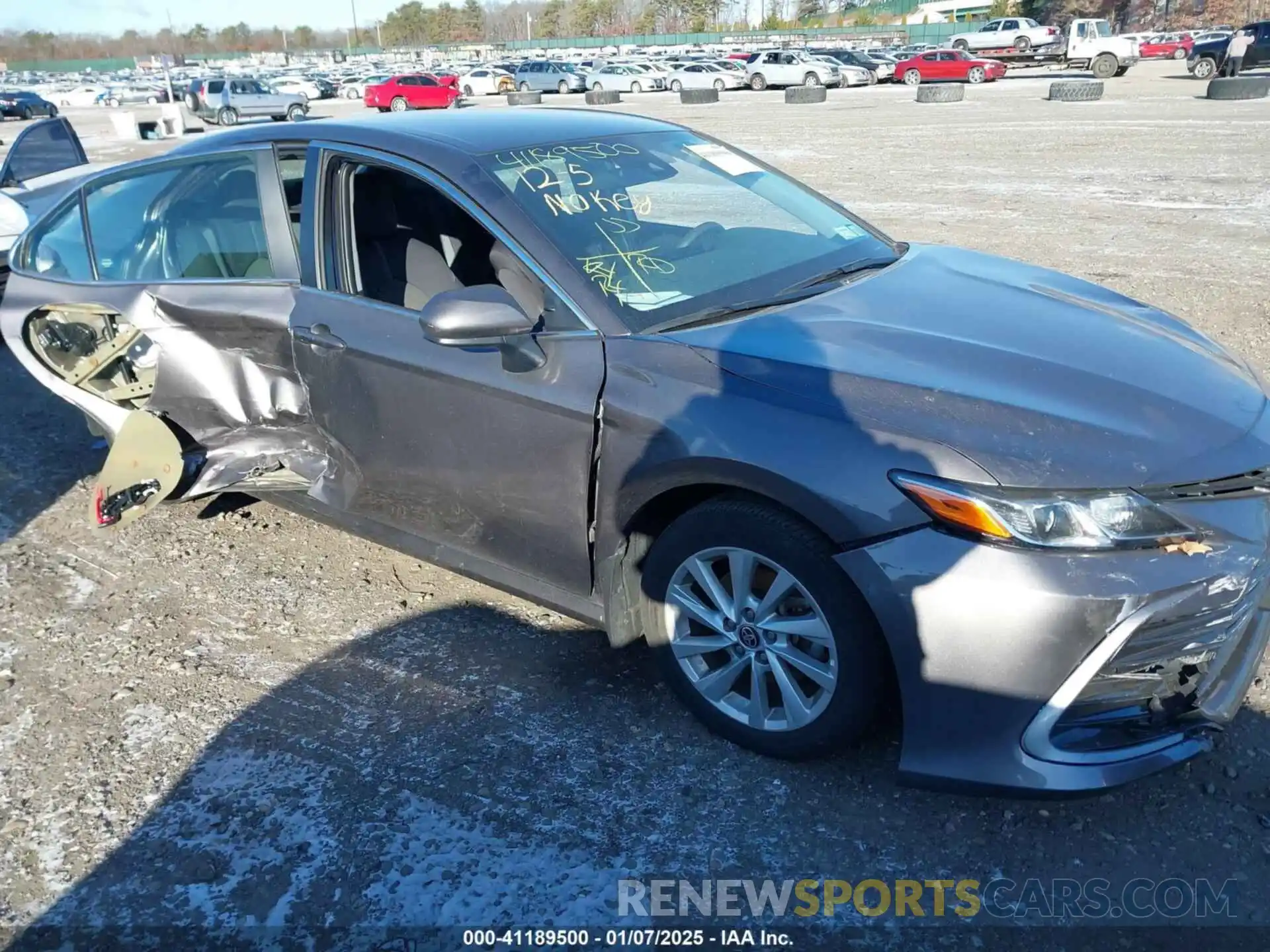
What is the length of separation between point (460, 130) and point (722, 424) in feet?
5.45

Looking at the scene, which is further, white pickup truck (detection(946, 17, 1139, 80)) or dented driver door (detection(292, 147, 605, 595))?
white pickup truck (detection(946, 17, 1139, 80))

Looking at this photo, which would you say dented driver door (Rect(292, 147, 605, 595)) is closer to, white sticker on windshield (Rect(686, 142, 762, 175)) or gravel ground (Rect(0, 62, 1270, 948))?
gravel ground (Rect(0, 62, 1270, 948))

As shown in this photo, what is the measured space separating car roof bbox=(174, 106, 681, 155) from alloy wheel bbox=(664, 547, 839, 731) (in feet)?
5.41

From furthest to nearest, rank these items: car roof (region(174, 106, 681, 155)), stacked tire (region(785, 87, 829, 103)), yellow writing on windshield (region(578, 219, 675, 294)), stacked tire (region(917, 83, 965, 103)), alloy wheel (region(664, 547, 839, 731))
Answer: stacked tire (region(785, 87, 829, 103))
stacked tire (region(917, 83, 965, 103))
car roof (region(174, 106, 681, 155))
yellow writing on windshield (region(578, 219, 675, 294))
alloy wheel (region(664, 547, 839, 731))

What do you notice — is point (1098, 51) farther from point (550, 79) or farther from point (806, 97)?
point (550, 79)

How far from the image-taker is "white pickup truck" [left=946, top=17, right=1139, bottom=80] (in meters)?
35.0

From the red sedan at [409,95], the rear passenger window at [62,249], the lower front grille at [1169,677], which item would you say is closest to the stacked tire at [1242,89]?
the red sedan at [409,95]

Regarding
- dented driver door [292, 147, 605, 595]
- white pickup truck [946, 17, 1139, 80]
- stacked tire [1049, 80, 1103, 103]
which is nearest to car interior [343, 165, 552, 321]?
dented driver door [292, 147, 605, 595]

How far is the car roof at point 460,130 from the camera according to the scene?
11.0 feet

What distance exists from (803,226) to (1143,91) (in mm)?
29181

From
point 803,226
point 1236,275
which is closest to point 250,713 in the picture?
point 803,226

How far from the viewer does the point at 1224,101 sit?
23016 mm

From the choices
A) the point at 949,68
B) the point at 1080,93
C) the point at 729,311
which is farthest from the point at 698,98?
the point at 729,311

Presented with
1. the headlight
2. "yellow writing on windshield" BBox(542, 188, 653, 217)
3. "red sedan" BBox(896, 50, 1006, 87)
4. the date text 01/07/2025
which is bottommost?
the date text 01/07/2025
